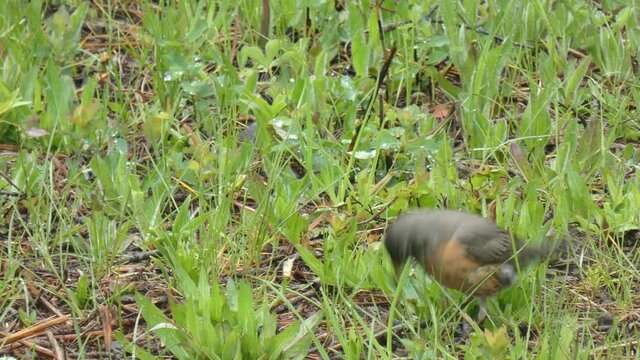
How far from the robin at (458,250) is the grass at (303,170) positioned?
11 centimetres

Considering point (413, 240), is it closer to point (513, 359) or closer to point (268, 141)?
point (513, 359)

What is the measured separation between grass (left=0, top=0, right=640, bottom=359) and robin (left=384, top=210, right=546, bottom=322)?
0.11 meters

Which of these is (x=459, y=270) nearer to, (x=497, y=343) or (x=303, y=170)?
(x=497, y=343)

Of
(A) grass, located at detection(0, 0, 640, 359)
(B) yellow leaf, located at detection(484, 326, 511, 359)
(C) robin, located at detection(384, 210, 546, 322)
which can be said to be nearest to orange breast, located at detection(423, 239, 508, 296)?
(C) robin, located at detection(384, 210, 546, 322)

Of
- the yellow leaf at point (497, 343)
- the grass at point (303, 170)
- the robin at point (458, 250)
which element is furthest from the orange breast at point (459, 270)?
the yellow leaf at point (497, 343)

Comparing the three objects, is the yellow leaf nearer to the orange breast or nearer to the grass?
the grass

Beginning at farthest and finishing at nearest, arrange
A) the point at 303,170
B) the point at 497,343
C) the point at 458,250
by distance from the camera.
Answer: the point at 303,170, the point at 458,250, the point at 497,343

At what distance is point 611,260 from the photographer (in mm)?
3607

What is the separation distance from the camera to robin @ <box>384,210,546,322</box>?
332 centimetres

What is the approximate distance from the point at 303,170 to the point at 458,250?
1.23m

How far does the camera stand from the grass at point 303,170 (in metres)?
3.46

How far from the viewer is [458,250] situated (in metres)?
3.32

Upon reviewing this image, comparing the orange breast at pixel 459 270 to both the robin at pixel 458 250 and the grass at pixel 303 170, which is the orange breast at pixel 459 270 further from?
the grass at pixel 303 170

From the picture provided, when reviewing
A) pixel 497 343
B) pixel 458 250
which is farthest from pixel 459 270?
pixel 497 343
